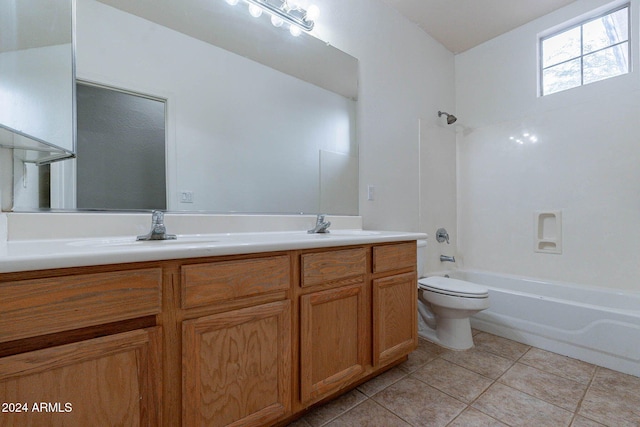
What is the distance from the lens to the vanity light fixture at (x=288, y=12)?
1.64 m

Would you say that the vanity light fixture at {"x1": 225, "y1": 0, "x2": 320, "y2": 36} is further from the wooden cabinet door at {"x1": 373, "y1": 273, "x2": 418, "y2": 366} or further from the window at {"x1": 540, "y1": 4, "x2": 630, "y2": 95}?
the window at {"x1": 540, "y1": 4, "x2": 630, "y2": 95}

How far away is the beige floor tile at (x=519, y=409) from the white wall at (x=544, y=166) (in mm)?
1319

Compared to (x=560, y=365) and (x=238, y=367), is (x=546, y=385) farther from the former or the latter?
(x=238, y=367)

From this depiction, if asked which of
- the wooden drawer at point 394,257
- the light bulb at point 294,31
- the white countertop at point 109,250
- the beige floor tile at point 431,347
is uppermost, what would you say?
the light bulb at point 294,31

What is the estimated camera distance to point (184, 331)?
0.88 metres

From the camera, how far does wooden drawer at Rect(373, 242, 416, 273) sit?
4.82 feet

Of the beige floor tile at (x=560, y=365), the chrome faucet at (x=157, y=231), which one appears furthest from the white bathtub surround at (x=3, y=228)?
the beige floor tile at (x=560, y=365)

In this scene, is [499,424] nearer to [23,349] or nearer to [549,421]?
[549,421]

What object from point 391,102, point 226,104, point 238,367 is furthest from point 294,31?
point 238,367

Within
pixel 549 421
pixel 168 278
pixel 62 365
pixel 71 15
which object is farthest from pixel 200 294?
pixel 549 421

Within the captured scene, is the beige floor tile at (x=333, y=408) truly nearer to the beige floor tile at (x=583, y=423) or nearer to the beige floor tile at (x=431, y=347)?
the beige floor tile at (x=431, y=347)

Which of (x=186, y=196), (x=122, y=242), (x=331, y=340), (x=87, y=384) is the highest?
(x=186, y=196)

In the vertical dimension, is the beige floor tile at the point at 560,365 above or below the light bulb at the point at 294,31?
below

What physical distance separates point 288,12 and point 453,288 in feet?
6.71
